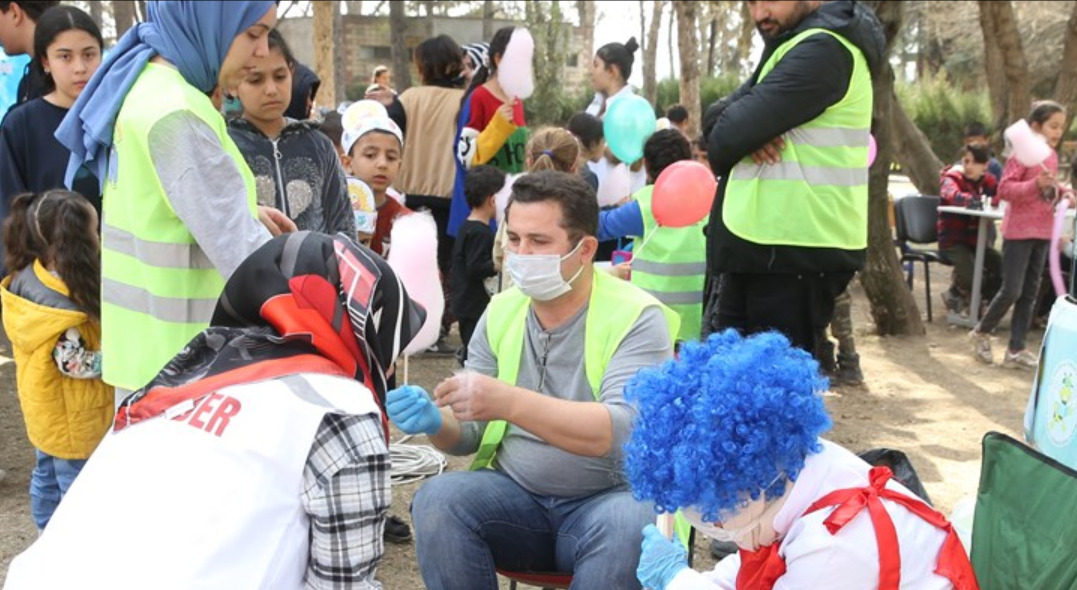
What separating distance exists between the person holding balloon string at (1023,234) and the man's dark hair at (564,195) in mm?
5322

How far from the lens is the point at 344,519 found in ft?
5.82

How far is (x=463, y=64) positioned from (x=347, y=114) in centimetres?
A: 231

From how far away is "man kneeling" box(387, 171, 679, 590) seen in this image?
8.17ft

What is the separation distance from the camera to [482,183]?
6.04 metres

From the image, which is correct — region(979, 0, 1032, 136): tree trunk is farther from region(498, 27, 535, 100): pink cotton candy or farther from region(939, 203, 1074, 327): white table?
region(498, 27, 535, 100): pink cotton candy

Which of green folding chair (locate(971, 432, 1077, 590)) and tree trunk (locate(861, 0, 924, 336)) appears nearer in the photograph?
green folding chair (locate(971, 432, 1077, 590))

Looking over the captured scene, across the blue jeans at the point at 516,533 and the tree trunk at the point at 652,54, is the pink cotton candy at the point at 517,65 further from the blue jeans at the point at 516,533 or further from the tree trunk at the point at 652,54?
the tree trunk at the point at 652,54

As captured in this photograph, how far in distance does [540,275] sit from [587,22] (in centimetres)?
4206

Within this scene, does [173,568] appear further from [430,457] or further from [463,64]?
[463,64]

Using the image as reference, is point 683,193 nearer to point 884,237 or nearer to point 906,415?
point 906,415

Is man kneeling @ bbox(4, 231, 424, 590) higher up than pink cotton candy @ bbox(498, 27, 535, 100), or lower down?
lower down

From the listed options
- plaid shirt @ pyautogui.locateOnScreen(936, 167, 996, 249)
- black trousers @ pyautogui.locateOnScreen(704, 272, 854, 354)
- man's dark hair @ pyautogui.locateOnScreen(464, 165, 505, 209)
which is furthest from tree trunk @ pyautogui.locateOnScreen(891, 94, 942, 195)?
black trousers @ pyautogui.locateOnScreen(704, 272, 854, 354)

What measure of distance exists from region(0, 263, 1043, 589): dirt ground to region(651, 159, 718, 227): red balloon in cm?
147

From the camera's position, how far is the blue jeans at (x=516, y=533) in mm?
2490
